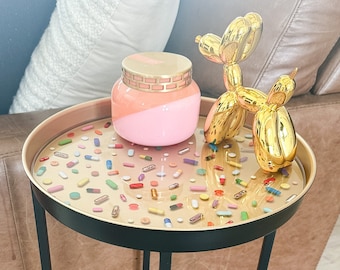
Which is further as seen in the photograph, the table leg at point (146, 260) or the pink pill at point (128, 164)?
the table leg at point (146, 260)

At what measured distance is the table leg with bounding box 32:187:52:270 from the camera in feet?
2.63

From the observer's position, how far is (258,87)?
0.98 m

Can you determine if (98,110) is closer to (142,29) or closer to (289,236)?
(142,29)

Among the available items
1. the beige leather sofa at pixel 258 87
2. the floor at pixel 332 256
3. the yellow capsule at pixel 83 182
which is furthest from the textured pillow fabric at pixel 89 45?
the floor at pixel 332 256

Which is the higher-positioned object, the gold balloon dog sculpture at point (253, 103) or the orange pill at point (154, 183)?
the gold balloon dog sculpture at point (253, 103)

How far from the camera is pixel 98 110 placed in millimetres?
883

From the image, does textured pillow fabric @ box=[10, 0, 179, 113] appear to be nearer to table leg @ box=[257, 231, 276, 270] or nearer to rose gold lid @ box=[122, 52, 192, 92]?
rose gold lid @ box=[122, 52, 192, 92]

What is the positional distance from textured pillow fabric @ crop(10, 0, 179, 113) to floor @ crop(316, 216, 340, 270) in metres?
0.81

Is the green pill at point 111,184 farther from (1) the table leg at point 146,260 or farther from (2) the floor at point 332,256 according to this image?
(2) the floor at point 332,256

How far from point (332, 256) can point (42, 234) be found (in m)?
0.93

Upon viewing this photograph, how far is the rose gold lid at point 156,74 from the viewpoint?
2.40 ft

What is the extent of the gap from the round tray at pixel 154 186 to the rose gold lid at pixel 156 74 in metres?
0.11

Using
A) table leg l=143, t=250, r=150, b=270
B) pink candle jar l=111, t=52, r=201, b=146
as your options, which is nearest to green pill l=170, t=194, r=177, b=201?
pink candle jar l=111, t=52, r=201, b=146

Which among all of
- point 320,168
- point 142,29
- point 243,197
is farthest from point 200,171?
point 320,168
